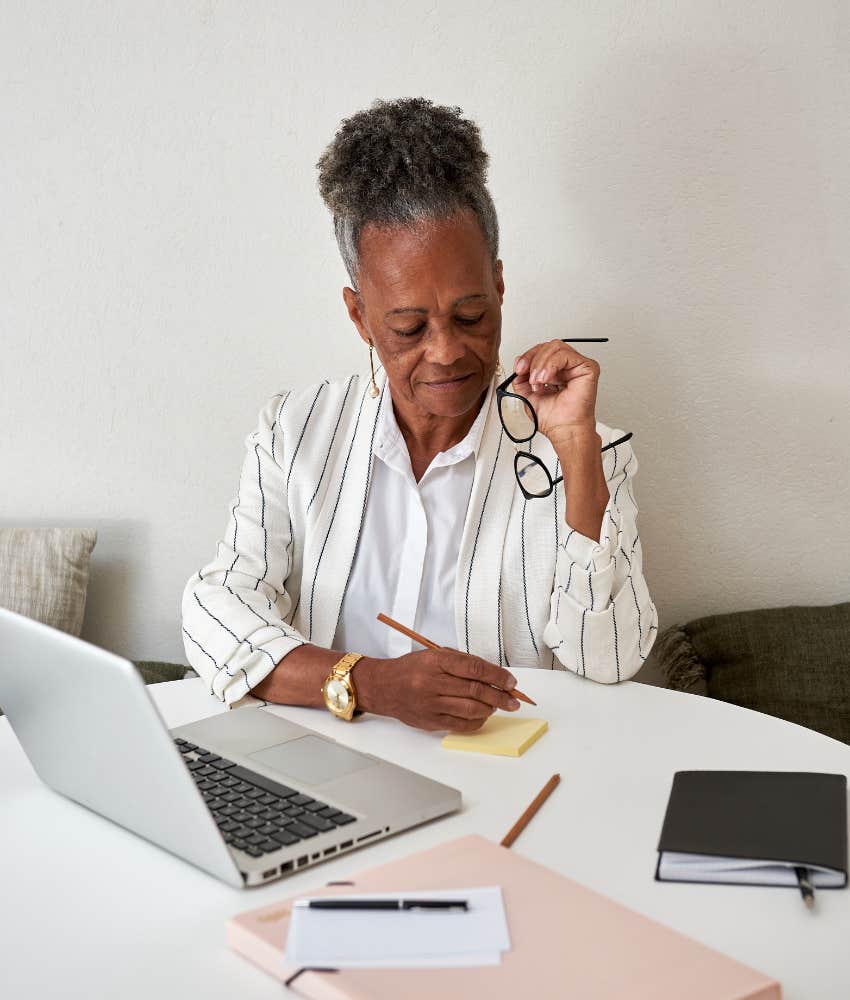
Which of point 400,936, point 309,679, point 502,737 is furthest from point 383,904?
point 309,679

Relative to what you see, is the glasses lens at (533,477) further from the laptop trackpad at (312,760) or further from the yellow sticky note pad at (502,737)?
the laptop trackpad at (312,760)

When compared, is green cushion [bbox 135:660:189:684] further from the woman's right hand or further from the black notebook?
the black notebook

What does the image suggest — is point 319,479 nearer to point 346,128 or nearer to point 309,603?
point 309,603

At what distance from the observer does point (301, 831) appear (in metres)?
0.98

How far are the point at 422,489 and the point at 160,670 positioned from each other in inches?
27.1

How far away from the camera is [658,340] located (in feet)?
6.78

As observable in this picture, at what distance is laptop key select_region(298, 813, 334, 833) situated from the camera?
981 millimetres

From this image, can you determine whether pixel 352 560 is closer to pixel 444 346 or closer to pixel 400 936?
pixel 444 346

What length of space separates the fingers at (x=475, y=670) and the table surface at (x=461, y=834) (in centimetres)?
8

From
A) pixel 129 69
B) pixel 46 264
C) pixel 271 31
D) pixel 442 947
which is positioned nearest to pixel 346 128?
pixel 271 31

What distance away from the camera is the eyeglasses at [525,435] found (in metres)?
1.64

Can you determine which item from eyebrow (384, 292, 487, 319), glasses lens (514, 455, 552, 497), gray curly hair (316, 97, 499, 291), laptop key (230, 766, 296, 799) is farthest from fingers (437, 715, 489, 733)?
gray curly hair (316, 97, 499, 291)

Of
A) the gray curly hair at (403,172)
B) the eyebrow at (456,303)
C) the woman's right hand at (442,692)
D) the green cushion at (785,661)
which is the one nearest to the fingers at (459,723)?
the woman's right hand at (442,692)

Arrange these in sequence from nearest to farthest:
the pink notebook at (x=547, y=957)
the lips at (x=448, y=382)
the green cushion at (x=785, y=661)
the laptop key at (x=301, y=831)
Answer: the pink notebook at (x=547, y=957)
the laptop key at (x=301, y=831)
the lips at (x=448, y=382)
the green cushion at (x=785, y=661)
